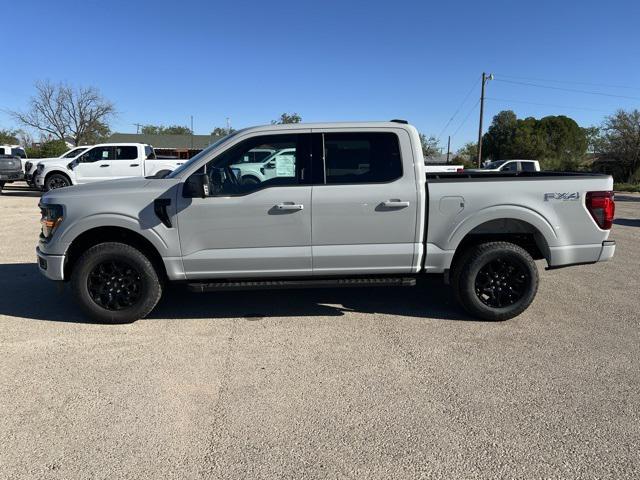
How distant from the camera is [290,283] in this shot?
472cm

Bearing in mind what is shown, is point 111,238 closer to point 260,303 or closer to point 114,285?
point 114,285

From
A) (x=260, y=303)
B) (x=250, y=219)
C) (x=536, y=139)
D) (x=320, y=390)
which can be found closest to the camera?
(x=320, y=390)

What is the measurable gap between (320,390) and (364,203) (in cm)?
186

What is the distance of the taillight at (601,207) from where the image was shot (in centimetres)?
470

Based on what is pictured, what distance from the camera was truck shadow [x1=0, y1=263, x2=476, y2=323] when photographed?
16.8 feet

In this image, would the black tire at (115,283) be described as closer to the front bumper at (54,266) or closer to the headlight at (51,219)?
the front bumper at (54,266)

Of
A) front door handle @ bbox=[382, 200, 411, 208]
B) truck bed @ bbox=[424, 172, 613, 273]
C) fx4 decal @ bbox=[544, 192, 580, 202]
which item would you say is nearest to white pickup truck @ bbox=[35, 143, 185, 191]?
front door handle @ bbox=[382, 200, 411, 208]

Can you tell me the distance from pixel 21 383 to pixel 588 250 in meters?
5.17

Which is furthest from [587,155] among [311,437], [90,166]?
[311,437]

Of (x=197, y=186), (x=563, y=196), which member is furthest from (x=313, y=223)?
(x=563, y=196)

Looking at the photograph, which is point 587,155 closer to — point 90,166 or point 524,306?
point 90,166

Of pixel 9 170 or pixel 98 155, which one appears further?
pixel 9 170

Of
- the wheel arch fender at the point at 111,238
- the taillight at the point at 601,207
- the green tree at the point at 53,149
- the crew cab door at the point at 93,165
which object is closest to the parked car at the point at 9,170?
the crew cab door at the point at 93,165

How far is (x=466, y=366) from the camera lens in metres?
3.87
